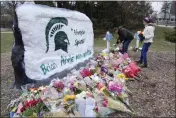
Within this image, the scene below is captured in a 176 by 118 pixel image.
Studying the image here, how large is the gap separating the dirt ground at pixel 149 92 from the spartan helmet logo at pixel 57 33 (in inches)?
48.0

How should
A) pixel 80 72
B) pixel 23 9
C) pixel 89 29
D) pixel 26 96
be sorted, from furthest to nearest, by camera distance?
pixel 89 29 → pixel 80 72 → pixel 23 9 → pixel 26 96

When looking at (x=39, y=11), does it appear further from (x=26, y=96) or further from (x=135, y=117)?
(x=135, y=117)

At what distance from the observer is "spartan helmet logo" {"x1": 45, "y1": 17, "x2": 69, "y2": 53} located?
4898 millimetres

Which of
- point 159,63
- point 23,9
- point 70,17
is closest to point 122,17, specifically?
point 159,63

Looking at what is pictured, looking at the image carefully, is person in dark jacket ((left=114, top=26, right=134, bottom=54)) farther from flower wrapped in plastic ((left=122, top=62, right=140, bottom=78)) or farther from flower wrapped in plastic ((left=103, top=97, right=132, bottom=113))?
flower wrapped in plastic ((left=103, top=97, right=132, bottom=113))

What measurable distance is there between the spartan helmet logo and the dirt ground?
1.22 meters

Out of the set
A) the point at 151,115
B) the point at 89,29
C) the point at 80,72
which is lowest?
the point at 151,115

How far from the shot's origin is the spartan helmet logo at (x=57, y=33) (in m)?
4.90

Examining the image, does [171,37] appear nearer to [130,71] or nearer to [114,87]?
[130,71]

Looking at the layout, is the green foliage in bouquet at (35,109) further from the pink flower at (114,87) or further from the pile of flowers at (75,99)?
the pink flower at (114,87)

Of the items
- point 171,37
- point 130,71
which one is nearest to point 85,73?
point 130,71

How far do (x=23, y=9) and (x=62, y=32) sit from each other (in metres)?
1.17

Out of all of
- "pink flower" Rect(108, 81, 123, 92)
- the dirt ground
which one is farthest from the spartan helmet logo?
"pink flower" Rect(108, 81, 123, 92)

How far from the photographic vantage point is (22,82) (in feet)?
15.0
